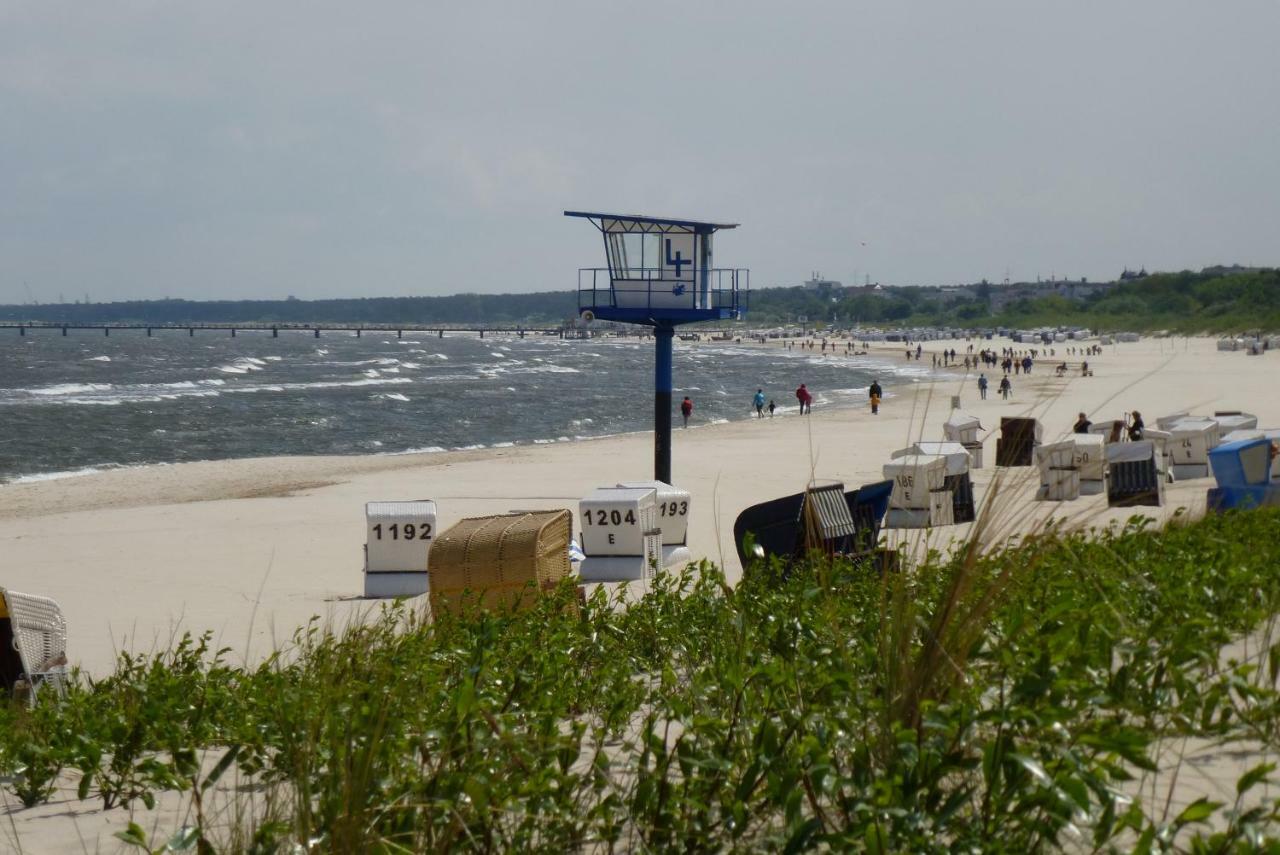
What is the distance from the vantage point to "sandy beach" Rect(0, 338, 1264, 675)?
1276 cm

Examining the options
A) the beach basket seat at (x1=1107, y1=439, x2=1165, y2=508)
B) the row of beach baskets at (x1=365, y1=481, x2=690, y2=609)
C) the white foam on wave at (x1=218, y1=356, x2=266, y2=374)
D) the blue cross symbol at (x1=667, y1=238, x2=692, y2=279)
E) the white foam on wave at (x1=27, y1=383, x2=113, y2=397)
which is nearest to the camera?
the row of beach baskets at (x1=365, y1=481, x2=690, y2=609)

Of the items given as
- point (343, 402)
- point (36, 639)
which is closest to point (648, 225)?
point (36, 639)

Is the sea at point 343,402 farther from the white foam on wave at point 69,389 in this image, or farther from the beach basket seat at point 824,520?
the beach basket seat at point 824,520

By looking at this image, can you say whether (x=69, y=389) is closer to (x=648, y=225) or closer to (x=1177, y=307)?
(x=648, y=225)

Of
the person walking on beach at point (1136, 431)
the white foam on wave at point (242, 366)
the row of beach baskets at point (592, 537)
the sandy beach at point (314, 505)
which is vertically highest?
the person walking on beach at point (1136, 431)

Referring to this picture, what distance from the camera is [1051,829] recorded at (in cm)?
299

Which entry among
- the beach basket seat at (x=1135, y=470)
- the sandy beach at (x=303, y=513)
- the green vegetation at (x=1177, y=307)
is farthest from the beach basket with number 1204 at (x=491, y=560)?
the green vegetation at (x=1177, y=307)

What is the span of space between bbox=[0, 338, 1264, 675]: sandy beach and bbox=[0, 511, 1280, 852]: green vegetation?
65 centimetres

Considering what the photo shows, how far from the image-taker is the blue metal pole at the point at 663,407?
20.1 m

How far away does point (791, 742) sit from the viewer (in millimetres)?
3691

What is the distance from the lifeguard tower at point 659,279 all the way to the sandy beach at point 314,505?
3.07m

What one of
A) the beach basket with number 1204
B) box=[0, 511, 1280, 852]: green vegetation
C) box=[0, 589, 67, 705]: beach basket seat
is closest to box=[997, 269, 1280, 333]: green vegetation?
the beach basket with number 1204

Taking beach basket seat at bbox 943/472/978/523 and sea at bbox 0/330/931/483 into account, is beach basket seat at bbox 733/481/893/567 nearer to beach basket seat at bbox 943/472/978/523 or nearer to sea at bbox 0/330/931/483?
beach basket seat at bbox 943/472/978/523

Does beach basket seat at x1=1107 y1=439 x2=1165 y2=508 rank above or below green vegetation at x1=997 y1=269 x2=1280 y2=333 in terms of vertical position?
below
